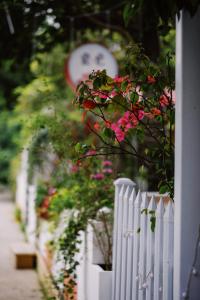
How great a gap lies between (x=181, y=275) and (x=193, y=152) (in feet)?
2.14

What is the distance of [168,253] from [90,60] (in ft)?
16.0

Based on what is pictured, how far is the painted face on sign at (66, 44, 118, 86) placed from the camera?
26.2ft

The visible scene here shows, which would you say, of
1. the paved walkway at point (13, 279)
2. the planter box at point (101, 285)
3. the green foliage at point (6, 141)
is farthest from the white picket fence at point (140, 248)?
the green foliage at point (6, 141)

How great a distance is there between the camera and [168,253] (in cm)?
351

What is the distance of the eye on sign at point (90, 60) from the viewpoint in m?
7.99

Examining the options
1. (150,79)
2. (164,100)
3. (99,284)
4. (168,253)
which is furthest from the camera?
(99,284)

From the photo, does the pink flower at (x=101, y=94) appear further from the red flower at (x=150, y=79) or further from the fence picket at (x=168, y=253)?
the fence picket at (x=168, y=253)

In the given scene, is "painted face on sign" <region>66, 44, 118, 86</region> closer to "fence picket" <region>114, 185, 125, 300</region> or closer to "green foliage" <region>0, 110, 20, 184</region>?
"fence picket" <region>114, 185, 125, 300</region>

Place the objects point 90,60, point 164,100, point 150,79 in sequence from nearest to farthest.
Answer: point 150,79 < point 164,100 < point 90,60

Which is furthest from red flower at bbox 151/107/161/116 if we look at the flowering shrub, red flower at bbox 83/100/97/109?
red flower at bbox 83/100/97/109

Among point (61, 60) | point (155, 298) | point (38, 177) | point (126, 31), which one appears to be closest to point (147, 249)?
point (155, 298)

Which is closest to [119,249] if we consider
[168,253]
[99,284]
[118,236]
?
[118,236]

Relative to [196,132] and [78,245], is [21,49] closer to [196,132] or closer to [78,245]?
[78,245]

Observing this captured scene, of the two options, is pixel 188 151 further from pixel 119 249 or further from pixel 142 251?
pixel 119 249
